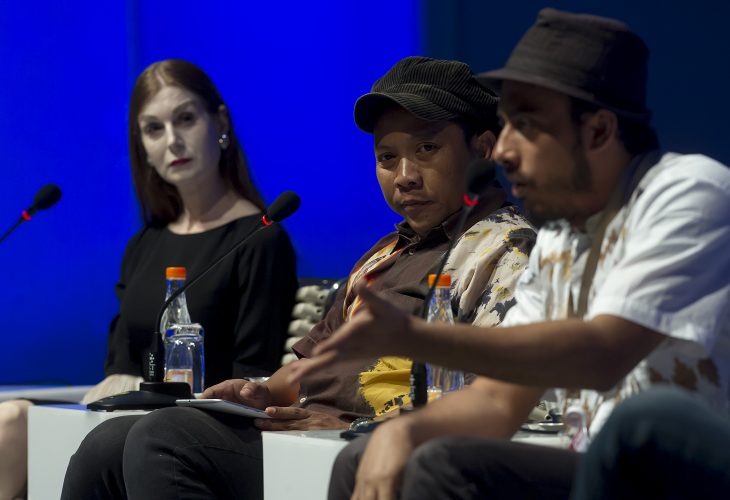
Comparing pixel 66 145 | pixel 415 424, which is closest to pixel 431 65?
pixel 415 424

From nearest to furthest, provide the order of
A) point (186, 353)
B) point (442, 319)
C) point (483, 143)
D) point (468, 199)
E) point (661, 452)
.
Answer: point (661, 452) → point (468, 199) → point (442, 319) → point (483, 143) → point (186, 353)

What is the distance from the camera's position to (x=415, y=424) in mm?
1849

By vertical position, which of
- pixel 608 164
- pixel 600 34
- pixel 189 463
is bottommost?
pixel 189 463

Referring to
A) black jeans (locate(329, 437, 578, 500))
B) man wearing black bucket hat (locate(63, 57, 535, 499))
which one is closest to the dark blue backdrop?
man wearing black bucket hat (locate(63, 57, 535, 499))

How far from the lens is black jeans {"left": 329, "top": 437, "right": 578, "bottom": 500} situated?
5.42 ft

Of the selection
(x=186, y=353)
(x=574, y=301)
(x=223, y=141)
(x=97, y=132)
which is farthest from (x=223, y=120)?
(x=574, y=301)

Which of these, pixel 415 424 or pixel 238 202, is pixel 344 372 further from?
pixel 238 202

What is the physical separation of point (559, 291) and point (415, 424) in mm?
317

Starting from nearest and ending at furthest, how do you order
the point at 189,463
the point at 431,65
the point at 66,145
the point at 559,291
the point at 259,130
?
the point at 559,291 < the point at 189,463 < the point at 431,65 < the point at 259,130 < the point at 66,145

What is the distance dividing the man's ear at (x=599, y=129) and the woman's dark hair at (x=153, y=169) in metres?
2.09

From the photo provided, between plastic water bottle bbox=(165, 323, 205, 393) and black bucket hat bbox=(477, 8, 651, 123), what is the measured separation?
1721 mm

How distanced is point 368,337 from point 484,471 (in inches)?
11.3

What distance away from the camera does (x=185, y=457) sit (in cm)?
249

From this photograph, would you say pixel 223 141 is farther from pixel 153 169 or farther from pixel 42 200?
pixel 42 200
